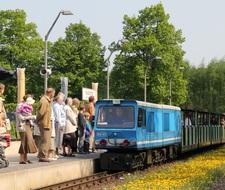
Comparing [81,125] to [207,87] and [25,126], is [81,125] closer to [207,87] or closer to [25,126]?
[25,126]

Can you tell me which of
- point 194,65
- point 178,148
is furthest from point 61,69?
point 178,148

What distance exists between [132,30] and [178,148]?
140ft

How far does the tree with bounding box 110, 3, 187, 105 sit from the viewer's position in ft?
213

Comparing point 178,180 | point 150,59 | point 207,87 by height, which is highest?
point 150,59

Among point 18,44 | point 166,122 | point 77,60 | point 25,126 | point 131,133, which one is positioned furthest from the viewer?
point 77,60

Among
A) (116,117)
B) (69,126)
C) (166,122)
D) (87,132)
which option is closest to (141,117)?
(116,117)

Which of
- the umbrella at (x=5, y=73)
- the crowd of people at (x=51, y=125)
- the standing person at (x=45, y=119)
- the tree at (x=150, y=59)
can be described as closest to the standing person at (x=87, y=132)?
the crowd of people at (x=51, y=125)

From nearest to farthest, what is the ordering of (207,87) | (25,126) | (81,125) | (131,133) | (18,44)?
(25,126) < (131,133) < (81,125) < (18,44) < (207,87)

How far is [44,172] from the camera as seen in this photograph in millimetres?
15266

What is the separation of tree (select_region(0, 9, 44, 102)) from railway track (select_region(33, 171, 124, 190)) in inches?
1993

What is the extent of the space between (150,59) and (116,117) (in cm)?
4796

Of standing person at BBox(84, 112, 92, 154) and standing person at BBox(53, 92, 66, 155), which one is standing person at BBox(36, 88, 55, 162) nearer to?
standing person at BBox(53, 92, 66, 155)

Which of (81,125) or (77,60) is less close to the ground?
(77,60)

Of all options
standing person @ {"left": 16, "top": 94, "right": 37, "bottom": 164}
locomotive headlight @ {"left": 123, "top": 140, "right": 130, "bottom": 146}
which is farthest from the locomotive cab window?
standing person @ {"left": 16, "top": 94, "right": 37, "bottom": 164}
